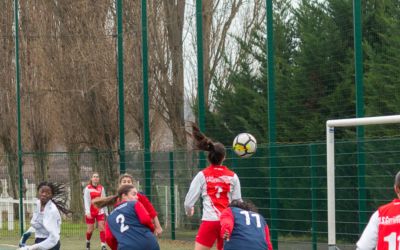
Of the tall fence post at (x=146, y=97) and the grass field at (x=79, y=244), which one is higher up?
the tall fence post at (x=146, y=97)

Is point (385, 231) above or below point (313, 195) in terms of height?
above

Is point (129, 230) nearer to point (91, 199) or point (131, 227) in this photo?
point (131, 227)

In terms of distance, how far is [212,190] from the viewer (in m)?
12.7

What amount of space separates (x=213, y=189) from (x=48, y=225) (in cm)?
206

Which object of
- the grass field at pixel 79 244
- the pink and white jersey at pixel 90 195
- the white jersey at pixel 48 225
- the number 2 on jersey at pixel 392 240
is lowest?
the grass field at pixel 79 244

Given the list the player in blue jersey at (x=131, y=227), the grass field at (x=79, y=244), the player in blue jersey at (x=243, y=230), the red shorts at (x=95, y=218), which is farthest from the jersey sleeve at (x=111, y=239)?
the red shorts at (x=95, y=218)

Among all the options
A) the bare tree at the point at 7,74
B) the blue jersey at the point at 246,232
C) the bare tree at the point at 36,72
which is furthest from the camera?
the bare tree at the point at 7,74

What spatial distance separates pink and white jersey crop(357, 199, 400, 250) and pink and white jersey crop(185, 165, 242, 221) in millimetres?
4961

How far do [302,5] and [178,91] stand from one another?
461 cm

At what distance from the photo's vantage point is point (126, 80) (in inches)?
1037

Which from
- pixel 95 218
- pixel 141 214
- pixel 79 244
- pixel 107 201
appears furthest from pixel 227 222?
pixel 79 244

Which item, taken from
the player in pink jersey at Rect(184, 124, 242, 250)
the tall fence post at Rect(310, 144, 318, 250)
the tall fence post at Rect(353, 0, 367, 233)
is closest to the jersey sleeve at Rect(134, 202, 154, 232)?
the player in pink jersey at Rect(184, 124, 242, 250)

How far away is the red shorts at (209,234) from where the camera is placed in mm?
12492

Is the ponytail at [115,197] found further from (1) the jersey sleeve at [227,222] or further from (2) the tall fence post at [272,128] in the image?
(2) the tall fence post at [272,128]
